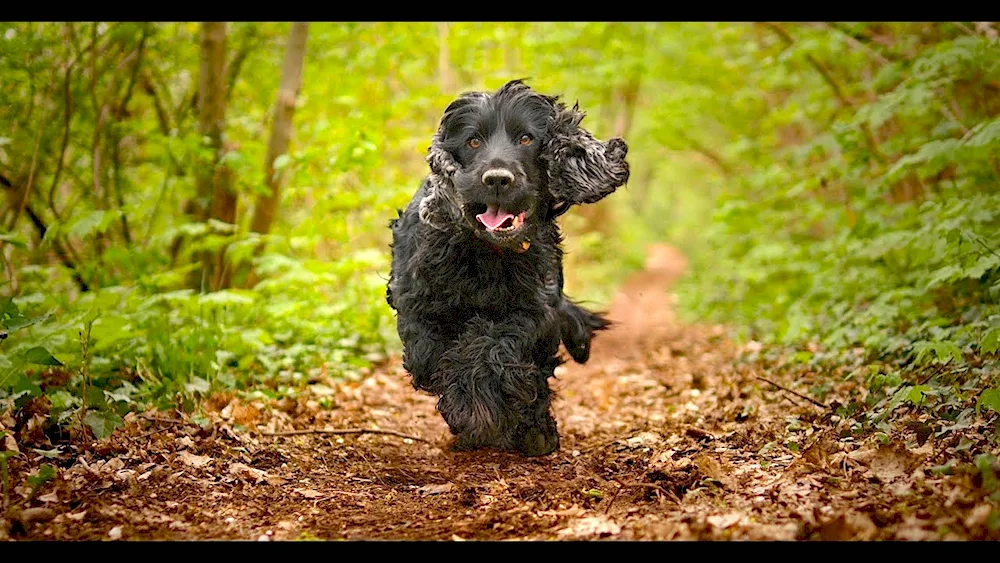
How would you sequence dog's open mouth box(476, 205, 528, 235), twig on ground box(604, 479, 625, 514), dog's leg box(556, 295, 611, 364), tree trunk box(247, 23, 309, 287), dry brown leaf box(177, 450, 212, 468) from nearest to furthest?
twig on ground box(604, 479, 625, 514), dry brown leaf box(177, 450, 212, 468), dog's open mouth box(476, 205, 528, 235), dog's leg box(556, 295, 611, 364), tree trunk box(247, 23, 309, 287)

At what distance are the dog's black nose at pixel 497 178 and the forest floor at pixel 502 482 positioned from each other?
1.35 m

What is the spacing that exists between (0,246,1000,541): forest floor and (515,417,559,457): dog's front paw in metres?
0.06

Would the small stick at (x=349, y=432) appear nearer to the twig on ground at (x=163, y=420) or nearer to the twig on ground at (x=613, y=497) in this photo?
the twig on ground at (x=163, y=420)

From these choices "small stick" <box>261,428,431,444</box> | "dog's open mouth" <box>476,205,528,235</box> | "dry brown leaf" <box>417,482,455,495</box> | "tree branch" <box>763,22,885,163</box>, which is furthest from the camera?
"tree branch" <box>763,22,885,163</box>

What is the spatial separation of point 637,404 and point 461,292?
7.12ft

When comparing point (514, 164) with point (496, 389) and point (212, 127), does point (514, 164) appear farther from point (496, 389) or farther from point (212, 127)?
point (212, 127)

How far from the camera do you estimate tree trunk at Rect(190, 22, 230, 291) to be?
6902 millimetres

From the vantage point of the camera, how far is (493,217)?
12.5 ft

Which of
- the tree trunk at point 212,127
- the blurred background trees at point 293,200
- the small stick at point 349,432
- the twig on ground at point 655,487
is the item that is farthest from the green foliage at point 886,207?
the tree trunk at point 212,127

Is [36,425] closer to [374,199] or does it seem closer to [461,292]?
[461,292]

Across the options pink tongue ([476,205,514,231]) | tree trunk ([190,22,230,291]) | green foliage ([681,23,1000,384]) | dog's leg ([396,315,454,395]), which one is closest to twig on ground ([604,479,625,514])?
dog's leg ([396,315,454,395])

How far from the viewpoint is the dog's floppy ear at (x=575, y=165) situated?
4090 mm

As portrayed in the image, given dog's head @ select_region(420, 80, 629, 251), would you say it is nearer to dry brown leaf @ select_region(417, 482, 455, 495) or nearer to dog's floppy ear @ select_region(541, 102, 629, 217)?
dog's floppy ear @ select_region(541, 102, 629, 217)

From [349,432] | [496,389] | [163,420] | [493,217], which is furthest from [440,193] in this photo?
[163,420]
